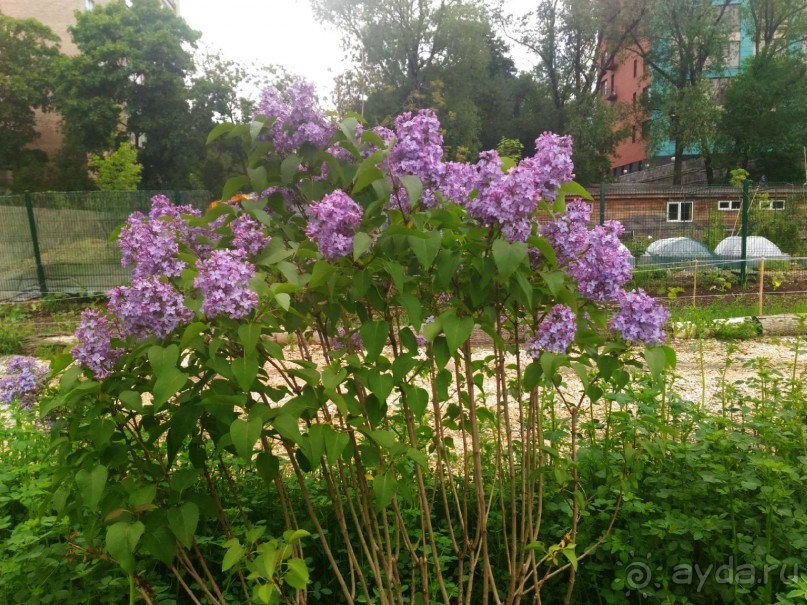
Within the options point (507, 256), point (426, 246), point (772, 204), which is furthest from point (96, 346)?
point (772, 204)

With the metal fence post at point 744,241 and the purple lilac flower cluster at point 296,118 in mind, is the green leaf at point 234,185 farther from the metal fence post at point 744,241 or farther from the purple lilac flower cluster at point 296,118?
the metal fence post at point 744,241

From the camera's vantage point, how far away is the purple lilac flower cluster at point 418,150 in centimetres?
145

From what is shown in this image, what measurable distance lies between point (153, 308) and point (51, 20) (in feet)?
122

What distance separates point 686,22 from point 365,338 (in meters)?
30.5

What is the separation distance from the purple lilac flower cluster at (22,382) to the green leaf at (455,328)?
47.6 inches

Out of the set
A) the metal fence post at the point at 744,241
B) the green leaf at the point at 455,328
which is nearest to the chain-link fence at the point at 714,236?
the metal fence post at the point at 744,241

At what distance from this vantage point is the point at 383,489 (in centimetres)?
139

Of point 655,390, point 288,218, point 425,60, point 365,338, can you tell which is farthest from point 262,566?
point 425,60

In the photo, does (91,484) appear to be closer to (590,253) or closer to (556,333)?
(556,333)

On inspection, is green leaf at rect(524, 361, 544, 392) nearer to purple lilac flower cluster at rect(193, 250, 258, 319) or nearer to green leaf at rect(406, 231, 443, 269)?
green leaf at rect(406, 231, 443, 269)

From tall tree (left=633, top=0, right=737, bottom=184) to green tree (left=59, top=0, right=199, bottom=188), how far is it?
21.9m

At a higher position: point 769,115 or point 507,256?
point 769,115

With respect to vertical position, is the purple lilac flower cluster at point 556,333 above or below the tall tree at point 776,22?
below

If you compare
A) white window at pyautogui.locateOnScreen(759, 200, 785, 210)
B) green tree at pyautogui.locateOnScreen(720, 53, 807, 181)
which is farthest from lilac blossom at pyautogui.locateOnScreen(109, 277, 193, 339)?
green tree at pyautogui.locateOnScreen(720, 53, 807, 181)
